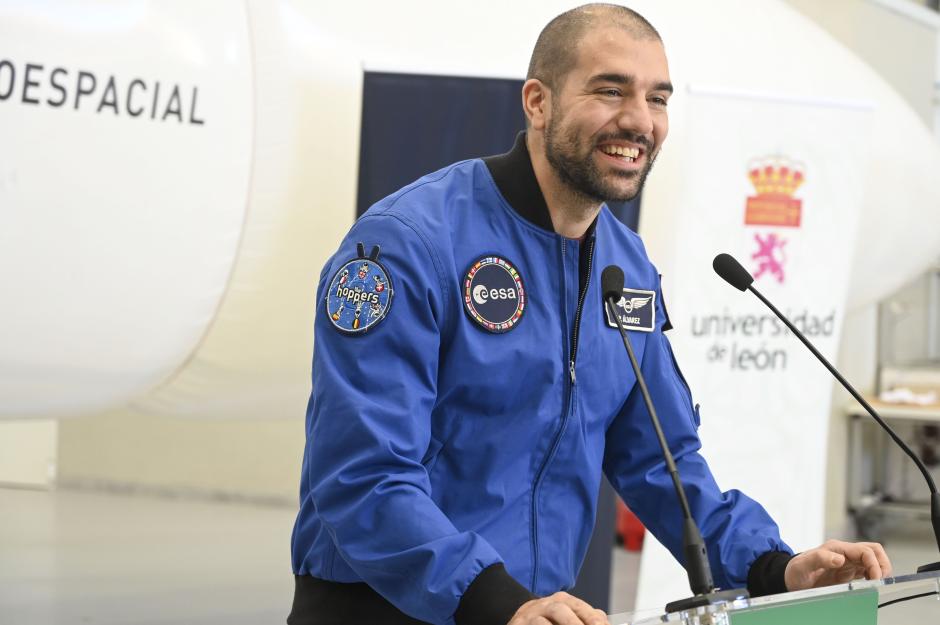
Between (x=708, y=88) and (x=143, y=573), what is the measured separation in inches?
114

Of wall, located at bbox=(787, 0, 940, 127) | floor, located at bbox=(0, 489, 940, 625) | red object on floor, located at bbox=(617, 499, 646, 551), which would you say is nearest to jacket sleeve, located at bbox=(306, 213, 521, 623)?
floor, located at bbox=(0, 489, 940, 625)

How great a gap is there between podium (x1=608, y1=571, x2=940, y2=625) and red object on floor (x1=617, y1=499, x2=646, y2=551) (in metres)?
4.70

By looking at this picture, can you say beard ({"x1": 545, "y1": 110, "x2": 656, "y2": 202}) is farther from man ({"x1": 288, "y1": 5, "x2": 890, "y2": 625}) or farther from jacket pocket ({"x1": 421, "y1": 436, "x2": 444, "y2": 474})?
jacket pocket ({"x1": 421, "y1": 436, "x2": 444, "y2": 474})

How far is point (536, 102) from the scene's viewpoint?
1.54m

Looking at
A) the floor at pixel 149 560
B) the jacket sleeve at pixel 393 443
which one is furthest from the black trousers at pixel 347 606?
the floor at pixel 149 560

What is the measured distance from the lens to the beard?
145 centimetres

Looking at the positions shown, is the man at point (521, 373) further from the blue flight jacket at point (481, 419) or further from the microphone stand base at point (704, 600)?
the microphone stand base at point (704, 600)

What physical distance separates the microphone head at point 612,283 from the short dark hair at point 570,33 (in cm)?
25

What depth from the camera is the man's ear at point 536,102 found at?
1.52 m

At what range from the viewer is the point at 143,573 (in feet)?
16.3

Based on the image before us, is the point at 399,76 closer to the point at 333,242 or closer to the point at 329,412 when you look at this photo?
the point at 333,242

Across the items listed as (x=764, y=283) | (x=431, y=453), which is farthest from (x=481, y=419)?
(x=764, y=283)

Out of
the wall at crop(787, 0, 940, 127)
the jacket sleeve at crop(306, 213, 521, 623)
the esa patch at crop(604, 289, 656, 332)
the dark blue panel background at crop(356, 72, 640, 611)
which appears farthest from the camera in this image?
the wall at crop(787, 0, 940, 127)

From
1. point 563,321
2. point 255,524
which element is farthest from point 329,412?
point 255,524
